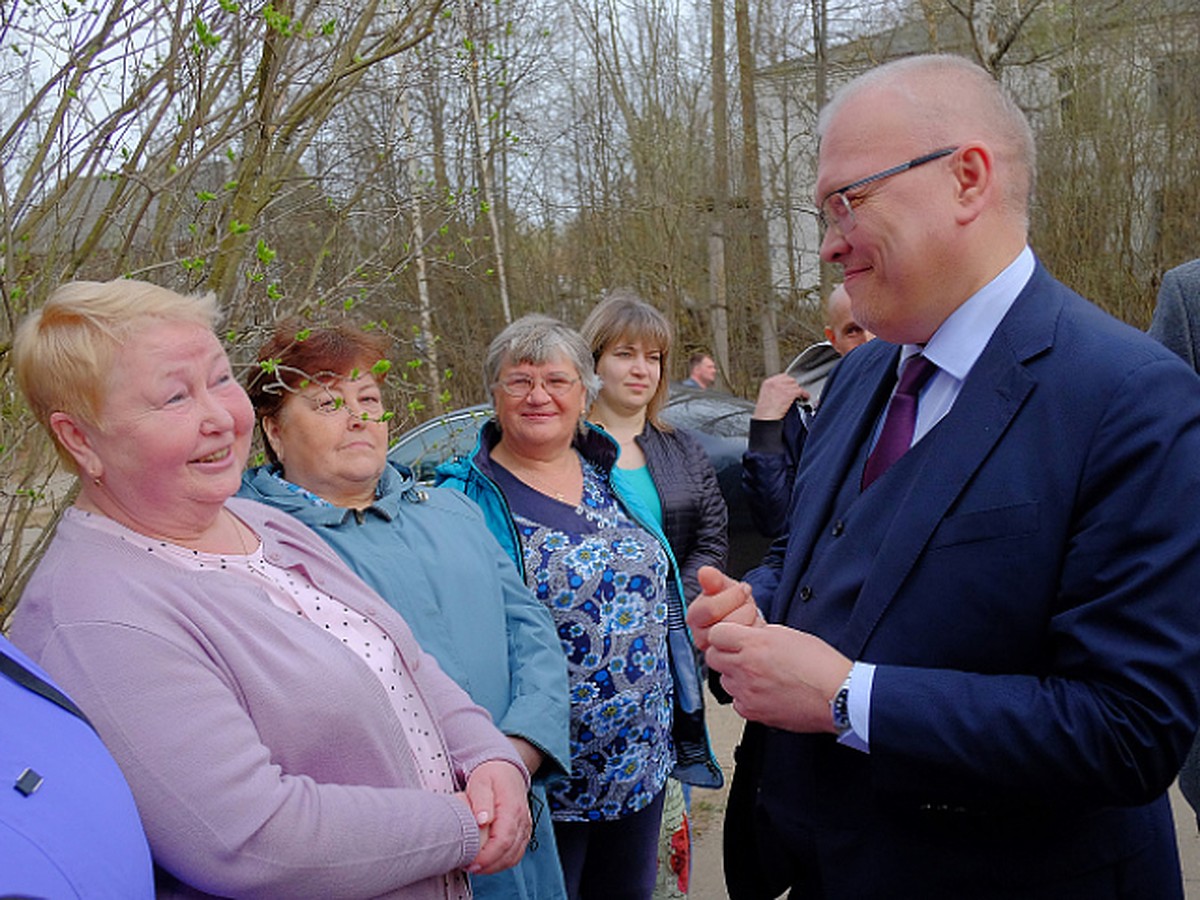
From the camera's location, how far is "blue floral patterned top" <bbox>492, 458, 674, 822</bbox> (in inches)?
119

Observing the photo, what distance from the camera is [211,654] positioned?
1.72 metres

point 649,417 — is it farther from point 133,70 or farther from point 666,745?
point 133,70

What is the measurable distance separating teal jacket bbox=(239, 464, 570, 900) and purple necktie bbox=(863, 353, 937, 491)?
103cm

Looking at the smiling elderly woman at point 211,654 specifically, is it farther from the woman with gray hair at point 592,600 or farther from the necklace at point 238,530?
the woman with gray hair at point 592,600

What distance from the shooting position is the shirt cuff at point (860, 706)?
169 cm

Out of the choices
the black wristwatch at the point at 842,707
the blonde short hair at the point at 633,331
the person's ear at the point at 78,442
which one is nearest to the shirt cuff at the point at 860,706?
the black wristwatch at the point at 842,707

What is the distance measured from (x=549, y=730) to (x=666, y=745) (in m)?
0.76

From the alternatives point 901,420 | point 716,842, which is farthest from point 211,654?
point 716,842

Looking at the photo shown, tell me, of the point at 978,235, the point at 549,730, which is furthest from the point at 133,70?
the point at 978,235

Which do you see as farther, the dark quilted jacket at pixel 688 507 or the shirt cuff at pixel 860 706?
the dark quilted jacket at pixel 688 507

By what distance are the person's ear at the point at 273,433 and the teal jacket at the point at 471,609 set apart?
3.4 inches

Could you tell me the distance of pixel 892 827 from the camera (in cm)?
180

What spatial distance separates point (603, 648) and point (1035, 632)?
1556 millimetres

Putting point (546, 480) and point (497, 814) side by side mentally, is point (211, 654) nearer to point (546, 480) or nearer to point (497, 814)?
point (497, 814)
